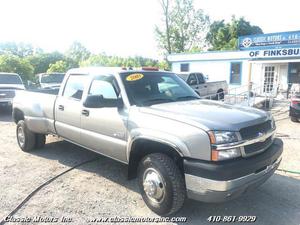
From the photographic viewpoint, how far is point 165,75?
534 centimetres

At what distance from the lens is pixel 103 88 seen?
16.3 ft

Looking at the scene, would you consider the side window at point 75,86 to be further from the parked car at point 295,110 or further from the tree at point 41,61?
the tree at point 41,61

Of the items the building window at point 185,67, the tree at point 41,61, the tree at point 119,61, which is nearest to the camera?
the building window at point 185,67

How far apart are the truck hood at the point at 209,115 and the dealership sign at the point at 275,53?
53.5 feet

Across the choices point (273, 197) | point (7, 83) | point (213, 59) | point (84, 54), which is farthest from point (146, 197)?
point (84, 54)

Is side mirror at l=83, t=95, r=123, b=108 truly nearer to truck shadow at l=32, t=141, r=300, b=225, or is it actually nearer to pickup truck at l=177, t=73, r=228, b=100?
truck shadow at l=32, t=141, r=300, b=225

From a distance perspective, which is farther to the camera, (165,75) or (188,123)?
(165,75)

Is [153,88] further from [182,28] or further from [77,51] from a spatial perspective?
[77,51]

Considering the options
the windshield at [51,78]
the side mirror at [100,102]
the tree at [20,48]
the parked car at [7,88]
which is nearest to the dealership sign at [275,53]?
the windshield at [51,78]

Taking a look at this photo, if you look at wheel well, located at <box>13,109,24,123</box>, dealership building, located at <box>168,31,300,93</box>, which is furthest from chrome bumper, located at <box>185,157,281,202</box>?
dealership building, located at <box>168,31,300,93</box>

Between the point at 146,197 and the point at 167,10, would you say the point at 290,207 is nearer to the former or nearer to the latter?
the point at 146,197

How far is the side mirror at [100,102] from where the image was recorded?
4.28 m

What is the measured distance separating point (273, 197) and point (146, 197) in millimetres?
1881

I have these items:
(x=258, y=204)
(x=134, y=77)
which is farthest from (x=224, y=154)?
(x=134, y=77)
